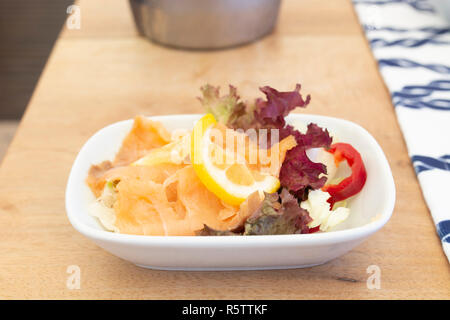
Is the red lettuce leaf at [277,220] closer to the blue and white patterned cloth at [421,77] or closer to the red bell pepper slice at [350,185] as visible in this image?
the red bell pepper slice at [350,185]

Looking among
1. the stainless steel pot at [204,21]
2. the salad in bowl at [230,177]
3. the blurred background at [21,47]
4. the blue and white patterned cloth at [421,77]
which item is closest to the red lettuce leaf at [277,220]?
the salad in bowl at [230,177]

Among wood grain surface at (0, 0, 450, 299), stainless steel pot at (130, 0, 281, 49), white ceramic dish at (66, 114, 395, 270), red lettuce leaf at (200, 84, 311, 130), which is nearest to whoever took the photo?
white ceramic dish at (66, 114, 395, 270)

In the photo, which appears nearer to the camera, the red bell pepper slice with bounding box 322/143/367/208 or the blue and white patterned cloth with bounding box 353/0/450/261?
the red bell pepper slice with bounding box 322/143/367/208

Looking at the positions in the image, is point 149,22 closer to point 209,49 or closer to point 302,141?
point 209,49

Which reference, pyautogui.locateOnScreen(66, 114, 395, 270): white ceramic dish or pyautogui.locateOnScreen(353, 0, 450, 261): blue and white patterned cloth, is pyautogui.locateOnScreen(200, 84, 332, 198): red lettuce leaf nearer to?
pyautogui.locateOnScreen(66, 114, 395, 270): white ceramic dish

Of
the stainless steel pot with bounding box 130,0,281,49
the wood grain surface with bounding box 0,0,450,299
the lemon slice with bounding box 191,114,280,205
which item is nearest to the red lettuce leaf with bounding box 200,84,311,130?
the lemon slice with bounding box 191,114,280,205

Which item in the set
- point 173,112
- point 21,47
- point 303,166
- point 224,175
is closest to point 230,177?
point 224,175

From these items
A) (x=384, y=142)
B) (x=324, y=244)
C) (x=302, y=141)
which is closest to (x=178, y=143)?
(x=302, y=141)

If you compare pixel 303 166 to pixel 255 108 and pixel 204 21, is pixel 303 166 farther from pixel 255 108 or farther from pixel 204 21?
pixel 204 21
